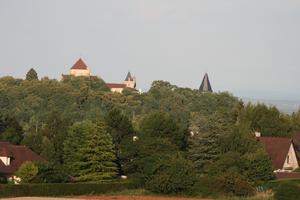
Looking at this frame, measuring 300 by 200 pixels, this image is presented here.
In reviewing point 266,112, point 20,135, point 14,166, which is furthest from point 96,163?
point 266,112

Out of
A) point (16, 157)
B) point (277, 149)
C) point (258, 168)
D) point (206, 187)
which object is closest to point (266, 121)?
point (277, 149)

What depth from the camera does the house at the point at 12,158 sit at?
54281 millimetres

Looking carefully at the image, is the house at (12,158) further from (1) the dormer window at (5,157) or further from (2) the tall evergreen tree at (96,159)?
(2) the tall evergreen tree at (96,159)

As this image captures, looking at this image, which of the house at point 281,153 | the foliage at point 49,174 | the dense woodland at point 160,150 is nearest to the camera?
the foliage at point 49,174

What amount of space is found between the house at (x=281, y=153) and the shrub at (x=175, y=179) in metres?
16.5

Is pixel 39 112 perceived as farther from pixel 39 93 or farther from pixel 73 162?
pixel 73 162

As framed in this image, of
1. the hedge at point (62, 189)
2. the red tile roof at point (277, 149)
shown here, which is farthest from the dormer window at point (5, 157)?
the red tile roof at point (277, 149)

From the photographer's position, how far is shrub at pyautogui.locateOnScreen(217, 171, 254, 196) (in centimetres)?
4981

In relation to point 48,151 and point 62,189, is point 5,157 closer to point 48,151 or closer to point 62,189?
point 62,189

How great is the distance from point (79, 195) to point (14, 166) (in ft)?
28.3

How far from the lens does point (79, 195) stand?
4972 centimetres

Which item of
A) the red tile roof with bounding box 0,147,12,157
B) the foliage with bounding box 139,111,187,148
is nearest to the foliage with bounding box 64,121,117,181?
the red tile roof with bounding box 0,147,12,157

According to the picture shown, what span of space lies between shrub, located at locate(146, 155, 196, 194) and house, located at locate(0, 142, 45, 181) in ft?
33.0

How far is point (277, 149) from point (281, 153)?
536mm
